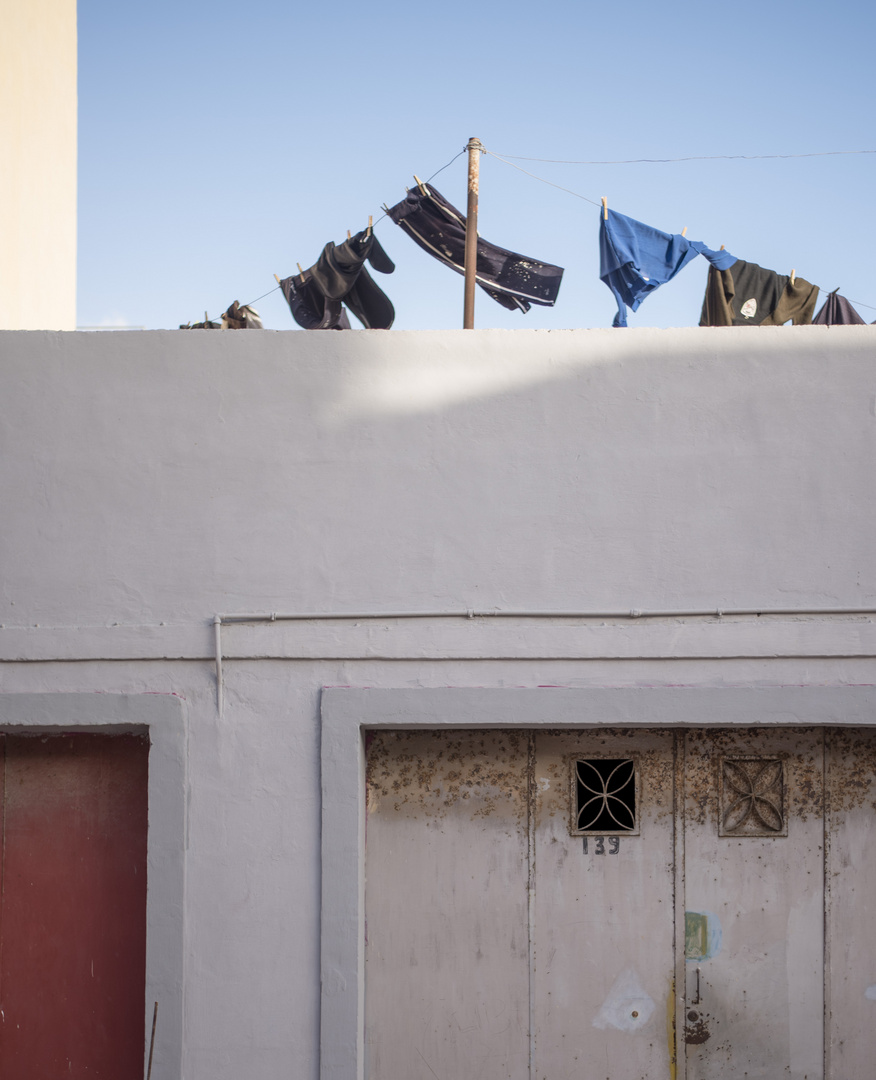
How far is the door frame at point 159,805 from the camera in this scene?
3715 mm

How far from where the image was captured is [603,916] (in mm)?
4113

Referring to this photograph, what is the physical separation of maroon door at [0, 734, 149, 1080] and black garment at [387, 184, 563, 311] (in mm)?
4999

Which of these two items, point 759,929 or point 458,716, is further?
point 759,929

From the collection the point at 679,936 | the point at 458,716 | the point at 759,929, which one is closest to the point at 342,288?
the point at 458,716

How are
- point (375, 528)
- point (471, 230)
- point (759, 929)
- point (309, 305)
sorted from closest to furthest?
point (375, 528)
point (759, 929)
point (309, 305)
point (471, 230)

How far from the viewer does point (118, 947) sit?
3.97 metres

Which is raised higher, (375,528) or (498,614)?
(375,528)

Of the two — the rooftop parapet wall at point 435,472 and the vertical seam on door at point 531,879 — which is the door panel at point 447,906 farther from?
the rooftop parapet wall at point 435,472

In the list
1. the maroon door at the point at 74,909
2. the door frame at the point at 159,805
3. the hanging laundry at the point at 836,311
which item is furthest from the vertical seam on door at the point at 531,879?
the hanging laundry at the point at 836,311

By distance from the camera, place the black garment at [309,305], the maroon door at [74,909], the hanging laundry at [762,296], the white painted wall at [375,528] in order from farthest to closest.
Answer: the black garment at [309,305]
the hanging laundry at [762,296]
the maroon door at [74,909]
the white painted wall at [375,528]

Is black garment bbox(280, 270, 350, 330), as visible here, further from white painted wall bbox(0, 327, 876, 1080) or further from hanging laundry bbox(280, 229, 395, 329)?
white painted wall bbox(0, 327, 876, 1080)

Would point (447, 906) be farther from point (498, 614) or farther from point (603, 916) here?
point (498, 614)

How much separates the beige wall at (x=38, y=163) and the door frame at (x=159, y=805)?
3679 mm

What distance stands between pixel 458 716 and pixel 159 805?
1.42 metres
